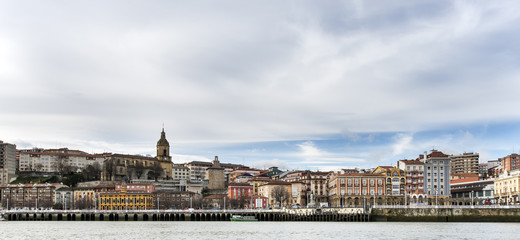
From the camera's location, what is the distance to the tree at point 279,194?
493 feet

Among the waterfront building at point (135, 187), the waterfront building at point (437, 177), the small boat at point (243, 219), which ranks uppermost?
the waterfront building at point (437, 177)

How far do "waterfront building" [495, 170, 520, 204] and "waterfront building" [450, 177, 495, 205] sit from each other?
211cm

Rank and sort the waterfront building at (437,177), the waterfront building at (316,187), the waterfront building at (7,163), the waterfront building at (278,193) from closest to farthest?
1. the waterfront building at (437,177)
2. the waterfront building at (316,187)
3. the waterfront building at (278,193)
4. the waterfront building at (7,163)

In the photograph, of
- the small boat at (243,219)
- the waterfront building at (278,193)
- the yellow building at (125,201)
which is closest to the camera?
the small boat at (243,219)

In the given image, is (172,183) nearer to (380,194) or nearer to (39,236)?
(380,194)

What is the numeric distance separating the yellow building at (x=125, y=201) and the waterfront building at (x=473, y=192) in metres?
67.5

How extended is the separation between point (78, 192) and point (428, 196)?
8779 centimetres

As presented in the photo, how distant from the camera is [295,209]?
10544 centimetres

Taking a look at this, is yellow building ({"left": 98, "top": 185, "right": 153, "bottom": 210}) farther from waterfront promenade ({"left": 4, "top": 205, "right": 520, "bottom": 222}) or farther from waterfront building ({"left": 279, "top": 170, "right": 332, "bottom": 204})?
waterfront building ({"left": 279, "top": 170, "right": 332, "bottom": 204})

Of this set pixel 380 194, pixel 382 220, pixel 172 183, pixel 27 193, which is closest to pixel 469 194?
pixel 380 194

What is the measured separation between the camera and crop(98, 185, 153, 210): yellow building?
494 feet

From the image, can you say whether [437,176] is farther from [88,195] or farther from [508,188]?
[88,195]

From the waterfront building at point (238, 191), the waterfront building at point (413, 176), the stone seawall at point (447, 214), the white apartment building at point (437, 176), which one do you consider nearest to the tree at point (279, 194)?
the waterfront building at point (238, 191)

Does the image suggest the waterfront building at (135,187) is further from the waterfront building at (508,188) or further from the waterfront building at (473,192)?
the waterfront building at (508,188)
